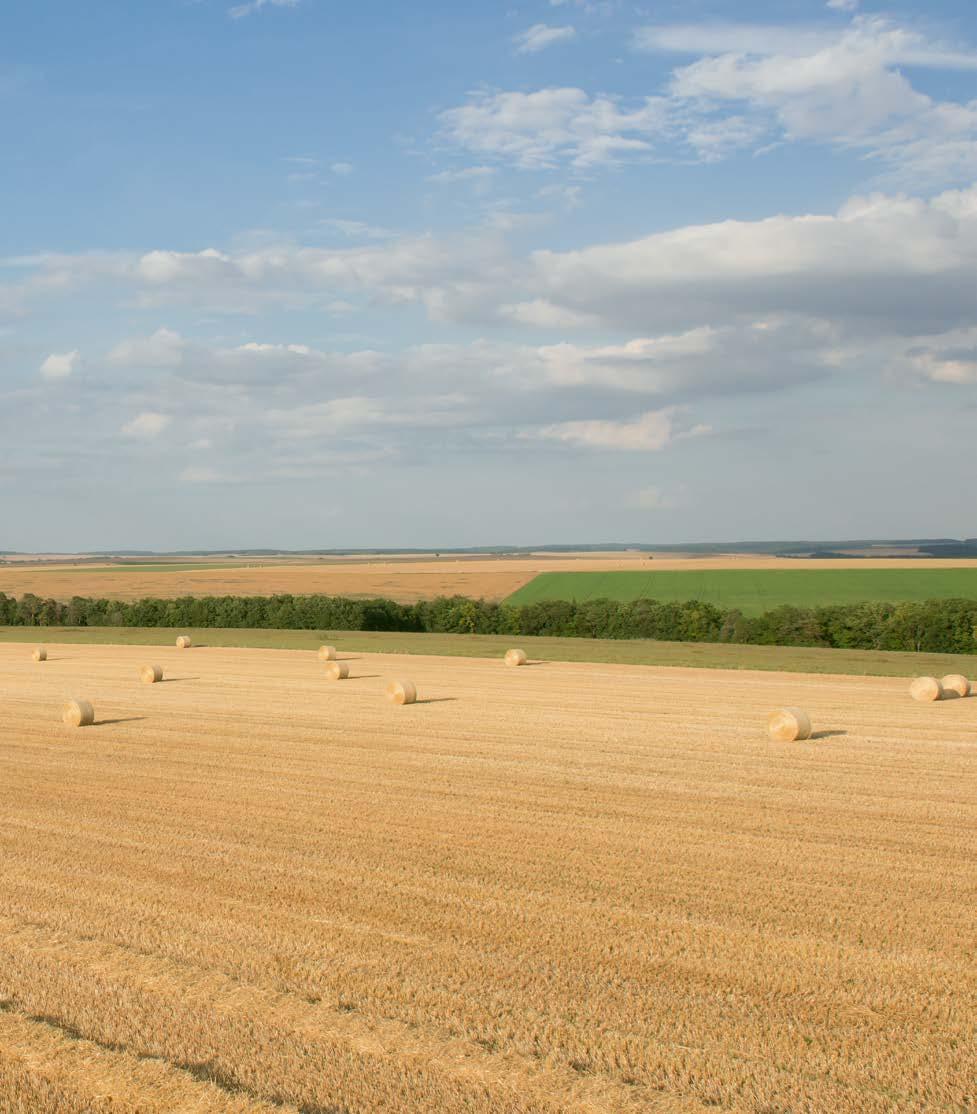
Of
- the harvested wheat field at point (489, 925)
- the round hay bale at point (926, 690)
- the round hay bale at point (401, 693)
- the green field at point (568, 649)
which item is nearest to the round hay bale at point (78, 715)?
the harvested wheat field at point (489, 925)

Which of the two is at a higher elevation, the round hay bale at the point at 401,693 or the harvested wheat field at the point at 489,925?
the round hay bale at the point at 401,693

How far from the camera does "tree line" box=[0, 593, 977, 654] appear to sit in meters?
48.7

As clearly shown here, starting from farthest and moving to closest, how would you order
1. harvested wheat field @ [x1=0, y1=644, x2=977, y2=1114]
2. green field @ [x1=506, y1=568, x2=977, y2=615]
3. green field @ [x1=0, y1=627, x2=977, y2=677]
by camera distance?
1. green field @ [x1=506, y1=568, x2=977, y2=615]
2. green field @ [x1=0, y1=627, x2=977, y2=677]
3. harvested wheat field @ [x1=0, y1=644, x2=977, y2=1114]

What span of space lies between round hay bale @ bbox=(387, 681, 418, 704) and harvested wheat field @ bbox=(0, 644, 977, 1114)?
556 centimetres

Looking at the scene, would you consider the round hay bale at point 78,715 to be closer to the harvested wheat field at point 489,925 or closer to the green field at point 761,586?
the harvested wheat field at point 489,925

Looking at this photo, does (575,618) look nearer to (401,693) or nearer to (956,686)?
(956,686)

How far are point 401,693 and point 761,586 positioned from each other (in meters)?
84.1

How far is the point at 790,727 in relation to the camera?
19453mm

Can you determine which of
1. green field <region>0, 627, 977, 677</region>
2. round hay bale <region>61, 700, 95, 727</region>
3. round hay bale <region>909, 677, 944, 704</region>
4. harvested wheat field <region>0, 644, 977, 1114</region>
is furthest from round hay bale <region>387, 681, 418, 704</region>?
green field <region>0, 627, 977, 677</region>

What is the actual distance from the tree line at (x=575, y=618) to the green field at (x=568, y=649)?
16.1 ft

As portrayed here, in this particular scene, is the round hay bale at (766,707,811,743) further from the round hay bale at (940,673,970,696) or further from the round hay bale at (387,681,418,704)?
the round hay bale at (387,681,418,704)

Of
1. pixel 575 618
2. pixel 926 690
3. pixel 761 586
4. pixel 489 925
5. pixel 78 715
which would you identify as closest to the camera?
pixel 489 925

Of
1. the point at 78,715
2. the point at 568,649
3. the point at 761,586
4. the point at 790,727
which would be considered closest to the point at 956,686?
the point at 790,727

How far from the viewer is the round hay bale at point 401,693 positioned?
25562 millimetres
